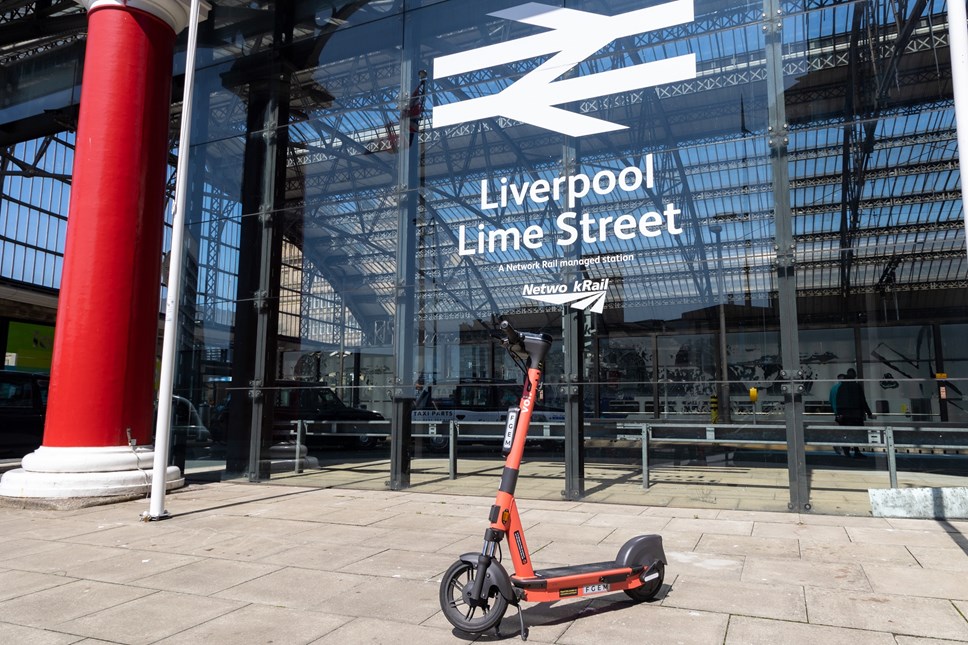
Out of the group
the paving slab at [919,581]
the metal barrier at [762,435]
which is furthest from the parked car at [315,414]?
the paving slab at [919,581]

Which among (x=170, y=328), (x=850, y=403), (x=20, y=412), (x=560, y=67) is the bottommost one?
(x=20, y=412)

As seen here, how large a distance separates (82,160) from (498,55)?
6.28 meters

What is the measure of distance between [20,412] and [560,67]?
14115mm

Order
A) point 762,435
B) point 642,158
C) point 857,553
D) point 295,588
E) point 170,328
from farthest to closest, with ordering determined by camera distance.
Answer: point 642,158 → point 762,435 → point 170,328 → point 857,553 → point 295,588

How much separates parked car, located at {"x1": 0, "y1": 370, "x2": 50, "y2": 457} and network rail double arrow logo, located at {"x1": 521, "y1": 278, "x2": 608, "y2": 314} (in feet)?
42.4

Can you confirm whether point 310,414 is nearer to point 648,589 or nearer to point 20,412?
point 648,589

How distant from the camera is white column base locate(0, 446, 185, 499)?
8.72 meters

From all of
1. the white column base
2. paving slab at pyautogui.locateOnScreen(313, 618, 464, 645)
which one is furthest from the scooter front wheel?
the white column base

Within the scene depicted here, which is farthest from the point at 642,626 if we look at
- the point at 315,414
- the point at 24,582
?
the point at 315,414

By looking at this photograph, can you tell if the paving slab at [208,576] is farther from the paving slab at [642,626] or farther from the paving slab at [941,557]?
the paving slab at [941,557]

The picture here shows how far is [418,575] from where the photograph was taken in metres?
5.28

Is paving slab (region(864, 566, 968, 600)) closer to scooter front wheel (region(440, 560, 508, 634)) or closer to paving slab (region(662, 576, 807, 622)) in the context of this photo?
paving slab (region(662, 576, 807, 622))

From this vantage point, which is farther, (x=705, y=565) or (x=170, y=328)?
(x=170, y=328)

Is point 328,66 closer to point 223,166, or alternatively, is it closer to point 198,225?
point 223,166
